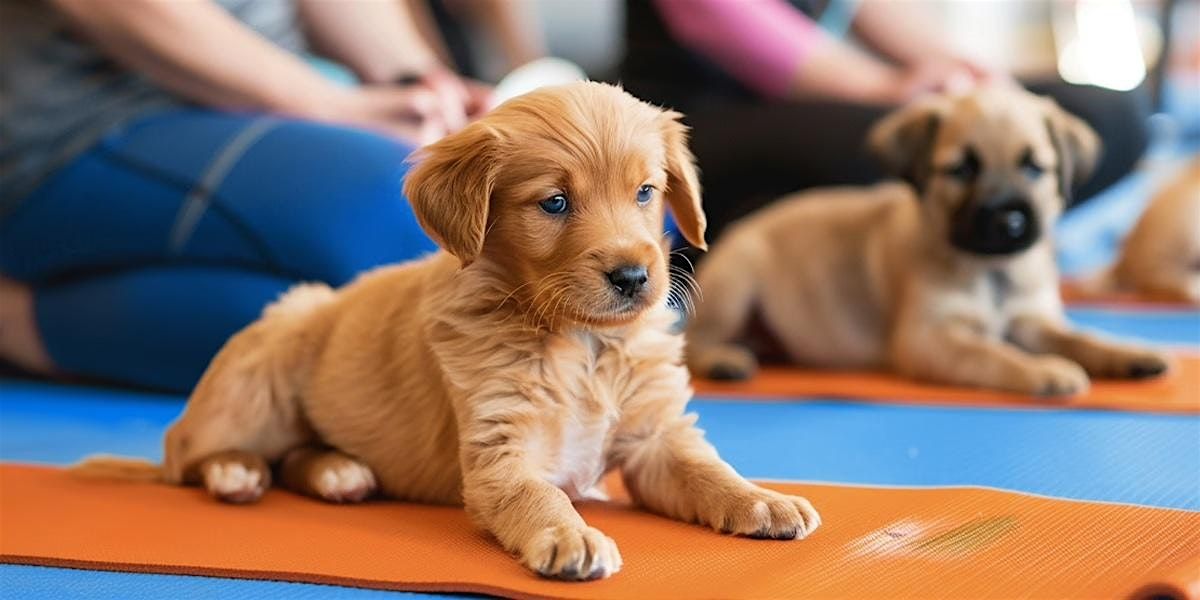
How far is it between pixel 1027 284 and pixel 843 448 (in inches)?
45.8

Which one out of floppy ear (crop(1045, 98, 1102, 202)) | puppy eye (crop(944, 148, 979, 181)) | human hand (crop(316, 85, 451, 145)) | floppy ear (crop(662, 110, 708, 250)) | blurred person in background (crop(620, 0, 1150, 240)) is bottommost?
floppy ear (crop(662, 110, 708, 250))

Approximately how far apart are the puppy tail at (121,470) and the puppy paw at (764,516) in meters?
1.07

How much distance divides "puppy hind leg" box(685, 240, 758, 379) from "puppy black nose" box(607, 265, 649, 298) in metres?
1.79

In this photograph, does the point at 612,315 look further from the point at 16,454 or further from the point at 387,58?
the point at 387,58

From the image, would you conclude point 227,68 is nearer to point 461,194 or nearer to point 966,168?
point 461,194

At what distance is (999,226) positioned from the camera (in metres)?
3.17

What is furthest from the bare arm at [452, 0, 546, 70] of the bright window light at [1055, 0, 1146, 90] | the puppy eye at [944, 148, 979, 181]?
the bright window light at [1055, 0, 1146, 90]

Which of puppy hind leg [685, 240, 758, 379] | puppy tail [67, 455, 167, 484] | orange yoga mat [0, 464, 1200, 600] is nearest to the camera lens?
orange yoga mat [0, 464, 1200, 600]

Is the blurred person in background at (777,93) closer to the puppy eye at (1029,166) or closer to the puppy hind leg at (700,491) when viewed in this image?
the puppy eye at (1029,166)

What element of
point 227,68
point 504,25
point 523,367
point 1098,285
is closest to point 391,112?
point 227,68

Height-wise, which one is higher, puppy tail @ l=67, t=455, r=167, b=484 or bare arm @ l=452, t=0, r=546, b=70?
bare arm @ l=452, t=0, r=546, b=70

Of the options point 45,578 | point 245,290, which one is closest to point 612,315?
point 45,578

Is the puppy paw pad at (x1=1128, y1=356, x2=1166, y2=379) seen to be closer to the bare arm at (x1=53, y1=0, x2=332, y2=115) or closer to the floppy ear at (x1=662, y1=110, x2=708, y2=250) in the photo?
the floppy ear at (x1=662, y1=110, x2=708, y2=250)

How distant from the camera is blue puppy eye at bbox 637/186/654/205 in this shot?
184 cm
